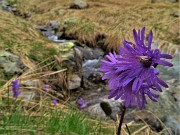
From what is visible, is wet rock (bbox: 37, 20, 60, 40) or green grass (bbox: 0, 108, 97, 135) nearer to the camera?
green grass (bbox: 0, 108, 97, 135)

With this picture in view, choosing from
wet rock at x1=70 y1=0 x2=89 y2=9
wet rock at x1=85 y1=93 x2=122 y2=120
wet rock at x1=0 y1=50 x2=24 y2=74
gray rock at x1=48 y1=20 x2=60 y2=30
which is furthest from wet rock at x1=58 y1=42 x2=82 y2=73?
wet rock at x1=70 y1=0 x2=89 y2=9

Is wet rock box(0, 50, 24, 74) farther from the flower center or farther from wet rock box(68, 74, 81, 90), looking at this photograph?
the flower center

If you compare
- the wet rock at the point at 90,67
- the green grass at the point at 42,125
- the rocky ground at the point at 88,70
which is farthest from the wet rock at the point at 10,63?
the green grass at the point at 42,125

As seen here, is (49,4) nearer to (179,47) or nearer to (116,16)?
(116,16)

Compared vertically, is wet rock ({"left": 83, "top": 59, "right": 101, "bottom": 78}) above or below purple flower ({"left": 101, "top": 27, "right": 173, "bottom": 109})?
below

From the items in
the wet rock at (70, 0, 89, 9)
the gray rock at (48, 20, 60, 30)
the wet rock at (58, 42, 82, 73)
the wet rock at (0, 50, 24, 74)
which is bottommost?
the wet rock at (70, 0, 89, 9)

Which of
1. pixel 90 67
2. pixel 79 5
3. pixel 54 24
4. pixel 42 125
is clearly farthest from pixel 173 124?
pixel 79 5

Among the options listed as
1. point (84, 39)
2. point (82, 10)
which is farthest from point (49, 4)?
point (84, 39)
